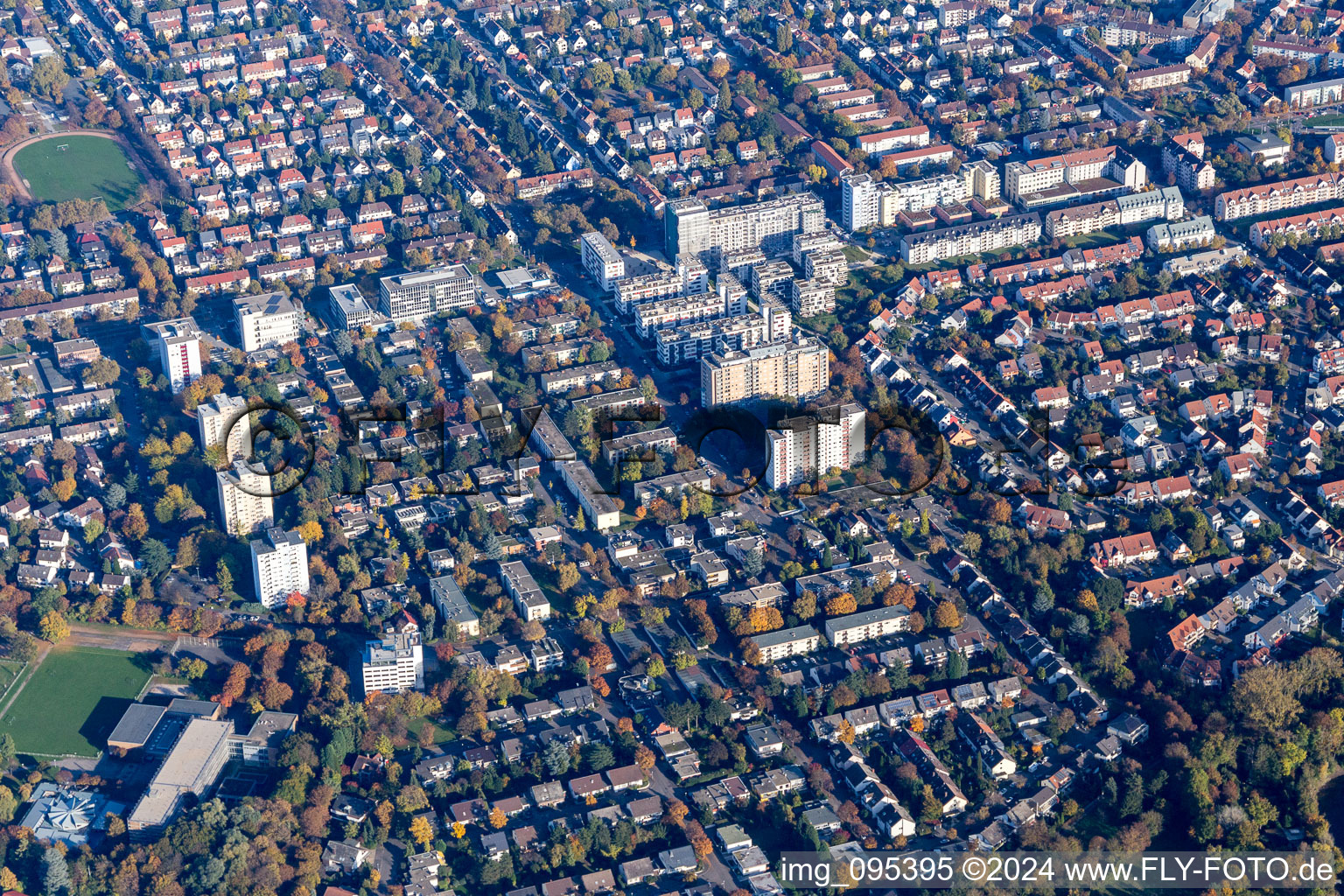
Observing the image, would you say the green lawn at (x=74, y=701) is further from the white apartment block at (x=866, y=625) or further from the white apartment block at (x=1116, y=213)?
the white apartment block at (x=1116, y=213)

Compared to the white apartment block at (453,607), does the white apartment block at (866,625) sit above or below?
below

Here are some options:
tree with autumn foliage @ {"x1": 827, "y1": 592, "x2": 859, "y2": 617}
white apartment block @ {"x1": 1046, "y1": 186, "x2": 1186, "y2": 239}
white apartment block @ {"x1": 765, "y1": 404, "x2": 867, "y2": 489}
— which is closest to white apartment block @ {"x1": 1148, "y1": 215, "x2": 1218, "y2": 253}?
white apartment block @ {"x1": 1046, "y1": 186, "x2": 1186, "y2": 239}

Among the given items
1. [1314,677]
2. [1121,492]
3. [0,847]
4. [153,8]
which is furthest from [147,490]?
[153,8]

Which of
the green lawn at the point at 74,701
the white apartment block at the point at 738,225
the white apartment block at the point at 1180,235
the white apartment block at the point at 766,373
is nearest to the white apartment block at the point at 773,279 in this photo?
the white apartment block at the point at 738,225

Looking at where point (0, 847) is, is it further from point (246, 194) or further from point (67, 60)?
point (67, 60)

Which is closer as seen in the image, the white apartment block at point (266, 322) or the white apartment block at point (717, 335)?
the white apartment block at point (717, 335)
